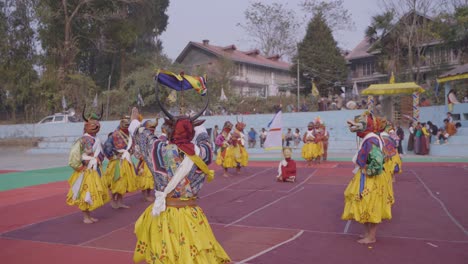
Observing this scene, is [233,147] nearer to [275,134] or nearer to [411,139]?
[275,134]

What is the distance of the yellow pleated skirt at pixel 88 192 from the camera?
7.21m

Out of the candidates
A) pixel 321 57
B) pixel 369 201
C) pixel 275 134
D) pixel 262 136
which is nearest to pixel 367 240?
pixel 369 201

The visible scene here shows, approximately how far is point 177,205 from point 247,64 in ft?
125

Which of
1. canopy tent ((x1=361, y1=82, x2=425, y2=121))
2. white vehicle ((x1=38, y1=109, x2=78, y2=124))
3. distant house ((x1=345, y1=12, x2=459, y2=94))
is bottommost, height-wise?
white vehicle ((x1=38, y1=109, x2=78, y2=124))

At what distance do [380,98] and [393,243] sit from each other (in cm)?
2175

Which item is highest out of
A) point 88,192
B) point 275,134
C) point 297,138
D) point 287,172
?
point 275,134

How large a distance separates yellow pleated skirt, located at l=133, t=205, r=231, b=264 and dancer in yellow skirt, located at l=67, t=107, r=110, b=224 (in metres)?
3.41

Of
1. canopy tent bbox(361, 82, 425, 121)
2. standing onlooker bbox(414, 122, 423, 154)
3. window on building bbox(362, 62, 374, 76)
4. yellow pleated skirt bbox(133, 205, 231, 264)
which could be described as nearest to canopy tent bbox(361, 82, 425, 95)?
canopy tent bbox(361, 82, 425, 121)

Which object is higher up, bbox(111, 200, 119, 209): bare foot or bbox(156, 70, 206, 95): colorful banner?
bbox(156, 70, 206, 95): colorful banner

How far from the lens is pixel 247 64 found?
4144cm

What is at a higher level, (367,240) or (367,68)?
(367,68)

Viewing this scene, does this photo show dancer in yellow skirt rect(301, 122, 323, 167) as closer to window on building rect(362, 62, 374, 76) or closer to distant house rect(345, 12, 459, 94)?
distant house rect(345, 12, 459, 94)

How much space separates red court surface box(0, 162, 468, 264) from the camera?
548 centimetres

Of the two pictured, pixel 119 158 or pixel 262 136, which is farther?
pixel 262 136
